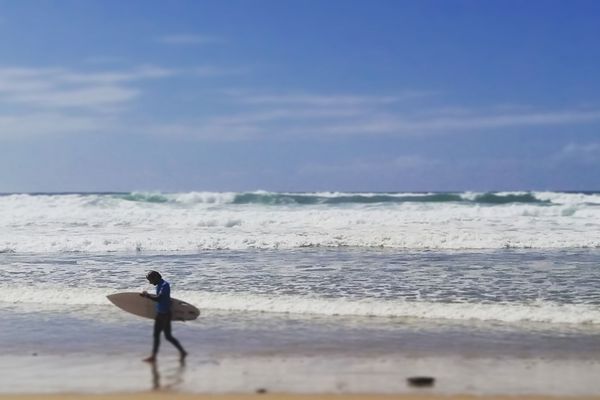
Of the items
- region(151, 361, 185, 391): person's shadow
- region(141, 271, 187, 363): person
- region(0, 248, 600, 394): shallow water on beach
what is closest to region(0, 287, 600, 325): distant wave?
region(0, 248, 600, 394): shallow water on beach

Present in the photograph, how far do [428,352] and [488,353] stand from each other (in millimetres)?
772

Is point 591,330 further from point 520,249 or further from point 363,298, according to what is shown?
point 520,249

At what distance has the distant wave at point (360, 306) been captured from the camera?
11.6m

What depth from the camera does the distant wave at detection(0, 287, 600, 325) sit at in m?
11.6

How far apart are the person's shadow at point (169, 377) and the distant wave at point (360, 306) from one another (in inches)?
156

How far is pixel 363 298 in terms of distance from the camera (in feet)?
43.5

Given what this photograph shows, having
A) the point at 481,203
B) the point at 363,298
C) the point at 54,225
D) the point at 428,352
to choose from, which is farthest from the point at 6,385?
the point at 481,203

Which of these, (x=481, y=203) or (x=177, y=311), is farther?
(x=481, y=203)

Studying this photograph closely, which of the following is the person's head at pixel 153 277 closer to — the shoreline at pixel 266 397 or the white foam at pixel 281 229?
the shoreline at pixel 266 397

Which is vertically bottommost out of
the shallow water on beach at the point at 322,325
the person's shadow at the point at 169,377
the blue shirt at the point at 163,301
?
the person's shadow at the point at 169,377

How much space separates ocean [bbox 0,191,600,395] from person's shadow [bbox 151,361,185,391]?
0.03 metres

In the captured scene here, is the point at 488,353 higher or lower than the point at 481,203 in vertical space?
lower

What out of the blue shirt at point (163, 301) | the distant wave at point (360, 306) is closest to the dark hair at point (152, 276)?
the blue shirt at point (163, 301)

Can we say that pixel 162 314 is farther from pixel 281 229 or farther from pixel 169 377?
pixel 281 229
